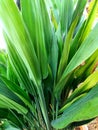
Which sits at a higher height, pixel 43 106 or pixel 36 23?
pixel 36 23


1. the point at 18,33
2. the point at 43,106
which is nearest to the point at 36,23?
the point at 18,33

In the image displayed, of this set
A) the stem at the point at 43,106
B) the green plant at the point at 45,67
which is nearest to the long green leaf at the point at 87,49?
the green plant at the point at 45,67

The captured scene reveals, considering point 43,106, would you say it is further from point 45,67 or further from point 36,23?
point 36,23

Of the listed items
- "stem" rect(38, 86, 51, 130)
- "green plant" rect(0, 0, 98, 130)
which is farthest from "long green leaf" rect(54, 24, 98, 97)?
"stem" rect(38, 86, 51, 130)

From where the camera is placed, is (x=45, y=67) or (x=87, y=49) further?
(x=45, y=67)

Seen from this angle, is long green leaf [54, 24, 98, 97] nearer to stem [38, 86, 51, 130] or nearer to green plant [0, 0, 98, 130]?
green plant [0, 0, 98, 130]

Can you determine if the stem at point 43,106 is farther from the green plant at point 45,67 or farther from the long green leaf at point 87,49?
the long green leaf at point 87,49

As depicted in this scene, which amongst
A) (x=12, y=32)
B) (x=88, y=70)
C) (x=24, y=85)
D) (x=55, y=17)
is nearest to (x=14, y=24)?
(x=12, y=32)

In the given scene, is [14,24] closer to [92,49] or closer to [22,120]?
[92,49]

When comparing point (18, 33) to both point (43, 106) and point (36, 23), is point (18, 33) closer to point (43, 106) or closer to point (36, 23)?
point (36, 23)

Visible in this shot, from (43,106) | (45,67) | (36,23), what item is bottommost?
(43,106)
